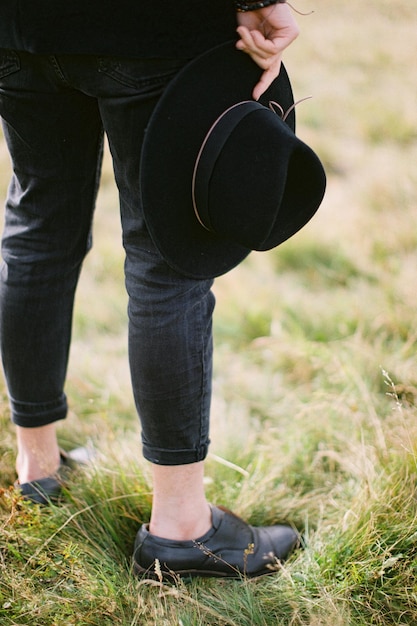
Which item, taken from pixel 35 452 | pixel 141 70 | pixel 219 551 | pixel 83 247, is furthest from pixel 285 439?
pixel 141 70

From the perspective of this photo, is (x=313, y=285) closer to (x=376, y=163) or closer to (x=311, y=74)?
(x=376, y=163)

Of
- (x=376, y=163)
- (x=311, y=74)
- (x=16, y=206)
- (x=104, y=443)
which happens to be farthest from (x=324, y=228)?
(x=311, y=74)

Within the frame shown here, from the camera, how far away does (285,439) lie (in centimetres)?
176

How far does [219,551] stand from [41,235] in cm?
72

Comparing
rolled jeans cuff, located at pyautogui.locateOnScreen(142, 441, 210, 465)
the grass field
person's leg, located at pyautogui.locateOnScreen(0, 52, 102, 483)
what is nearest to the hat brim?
person's leg, located at pyautogui.locateOnScreen(0, 52, 102, 483)

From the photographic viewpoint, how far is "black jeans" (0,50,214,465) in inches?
43.0

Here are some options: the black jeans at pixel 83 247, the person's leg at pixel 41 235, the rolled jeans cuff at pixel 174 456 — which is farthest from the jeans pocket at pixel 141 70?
the rolled jeans cuff at pixel 174 456

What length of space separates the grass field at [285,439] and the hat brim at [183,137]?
0.49m

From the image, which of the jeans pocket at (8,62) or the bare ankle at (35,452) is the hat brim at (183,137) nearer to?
the jeans pocket at (8,62)

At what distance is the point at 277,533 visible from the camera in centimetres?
144

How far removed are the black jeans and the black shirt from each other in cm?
3

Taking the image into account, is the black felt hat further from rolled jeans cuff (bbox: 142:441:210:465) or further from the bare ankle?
the bare ankle

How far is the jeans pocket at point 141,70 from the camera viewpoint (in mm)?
1043

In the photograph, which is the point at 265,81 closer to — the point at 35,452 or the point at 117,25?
the point at 117,25
